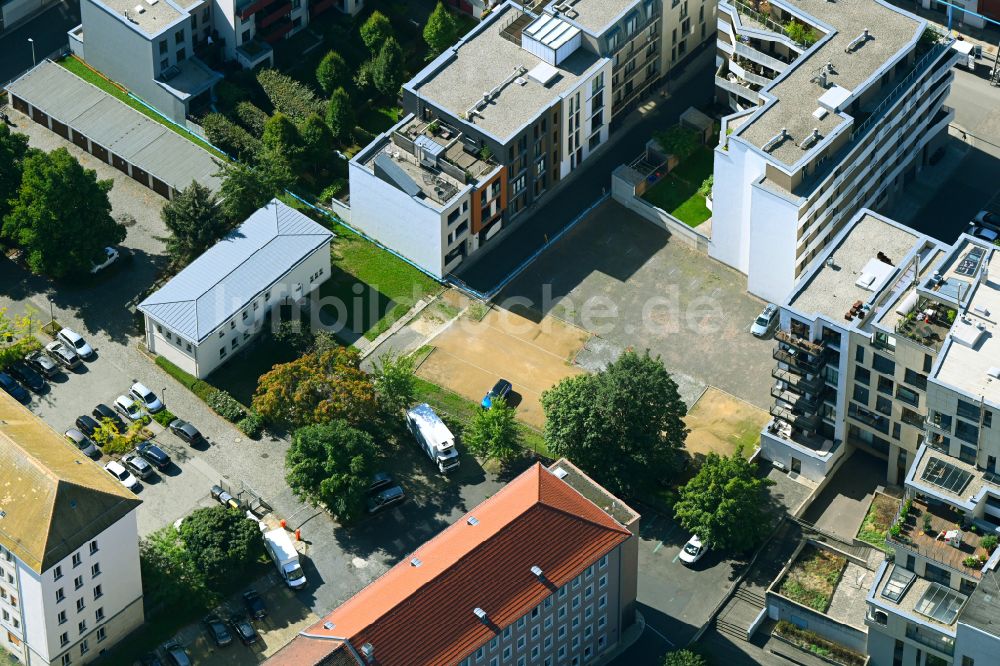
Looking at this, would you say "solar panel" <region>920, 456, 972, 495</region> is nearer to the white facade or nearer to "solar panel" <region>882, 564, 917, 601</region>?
"solar panel" <region>882, 564, 917, 601</region>


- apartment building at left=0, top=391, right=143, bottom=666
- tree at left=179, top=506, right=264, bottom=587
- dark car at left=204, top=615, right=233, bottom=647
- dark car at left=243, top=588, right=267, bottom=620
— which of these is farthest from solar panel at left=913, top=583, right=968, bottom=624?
apartment building at left=0, top=391, right=143, bottom=666

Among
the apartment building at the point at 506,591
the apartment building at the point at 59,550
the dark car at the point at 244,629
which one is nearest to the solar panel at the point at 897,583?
the apartment building at the point at 506,591

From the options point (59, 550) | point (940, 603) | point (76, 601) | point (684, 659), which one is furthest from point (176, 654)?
point (940, 603)

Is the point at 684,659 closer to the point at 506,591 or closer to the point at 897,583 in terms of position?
the point at 506,591

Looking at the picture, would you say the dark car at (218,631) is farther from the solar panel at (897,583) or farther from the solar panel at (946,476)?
the solar panel at (946,476)

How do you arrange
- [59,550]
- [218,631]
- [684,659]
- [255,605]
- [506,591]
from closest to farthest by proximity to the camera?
[506,591] < [59,550] < [684,659] < [218,631] < [255,605]

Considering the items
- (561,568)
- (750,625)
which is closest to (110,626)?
(561,568)
